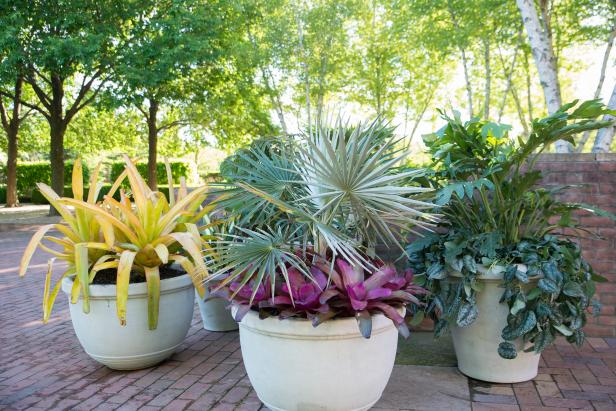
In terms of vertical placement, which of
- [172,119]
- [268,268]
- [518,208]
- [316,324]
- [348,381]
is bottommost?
[348,381]

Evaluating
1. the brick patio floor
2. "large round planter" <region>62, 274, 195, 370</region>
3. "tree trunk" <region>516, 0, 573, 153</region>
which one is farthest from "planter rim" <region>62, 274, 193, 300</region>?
"tree trunk" <region>516, 0, 573, 153</region>

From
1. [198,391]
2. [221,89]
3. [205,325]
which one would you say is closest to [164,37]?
[221,89]

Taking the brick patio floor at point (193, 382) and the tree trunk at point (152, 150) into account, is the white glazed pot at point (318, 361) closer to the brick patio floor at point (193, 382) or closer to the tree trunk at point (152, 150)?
the brick patio floor at point (193, 382)

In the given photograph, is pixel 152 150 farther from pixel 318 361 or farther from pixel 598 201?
pixel 318 361

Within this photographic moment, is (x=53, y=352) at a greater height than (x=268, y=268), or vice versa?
(x=268, y=268)

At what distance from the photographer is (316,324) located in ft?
7.41

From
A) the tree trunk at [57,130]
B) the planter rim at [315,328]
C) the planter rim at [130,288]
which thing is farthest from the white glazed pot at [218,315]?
the tree trunk at [57,130]

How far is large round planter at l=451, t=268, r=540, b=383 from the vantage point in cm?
295

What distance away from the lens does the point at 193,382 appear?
3137mm

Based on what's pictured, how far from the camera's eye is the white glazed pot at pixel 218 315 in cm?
419

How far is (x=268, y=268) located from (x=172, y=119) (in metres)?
16.6

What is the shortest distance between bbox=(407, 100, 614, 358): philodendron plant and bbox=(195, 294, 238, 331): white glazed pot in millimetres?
1700

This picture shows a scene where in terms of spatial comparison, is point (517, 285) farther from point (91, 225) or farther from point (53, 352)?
point (53, 352)

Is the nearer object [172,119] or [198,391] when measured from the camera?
[198,391]
